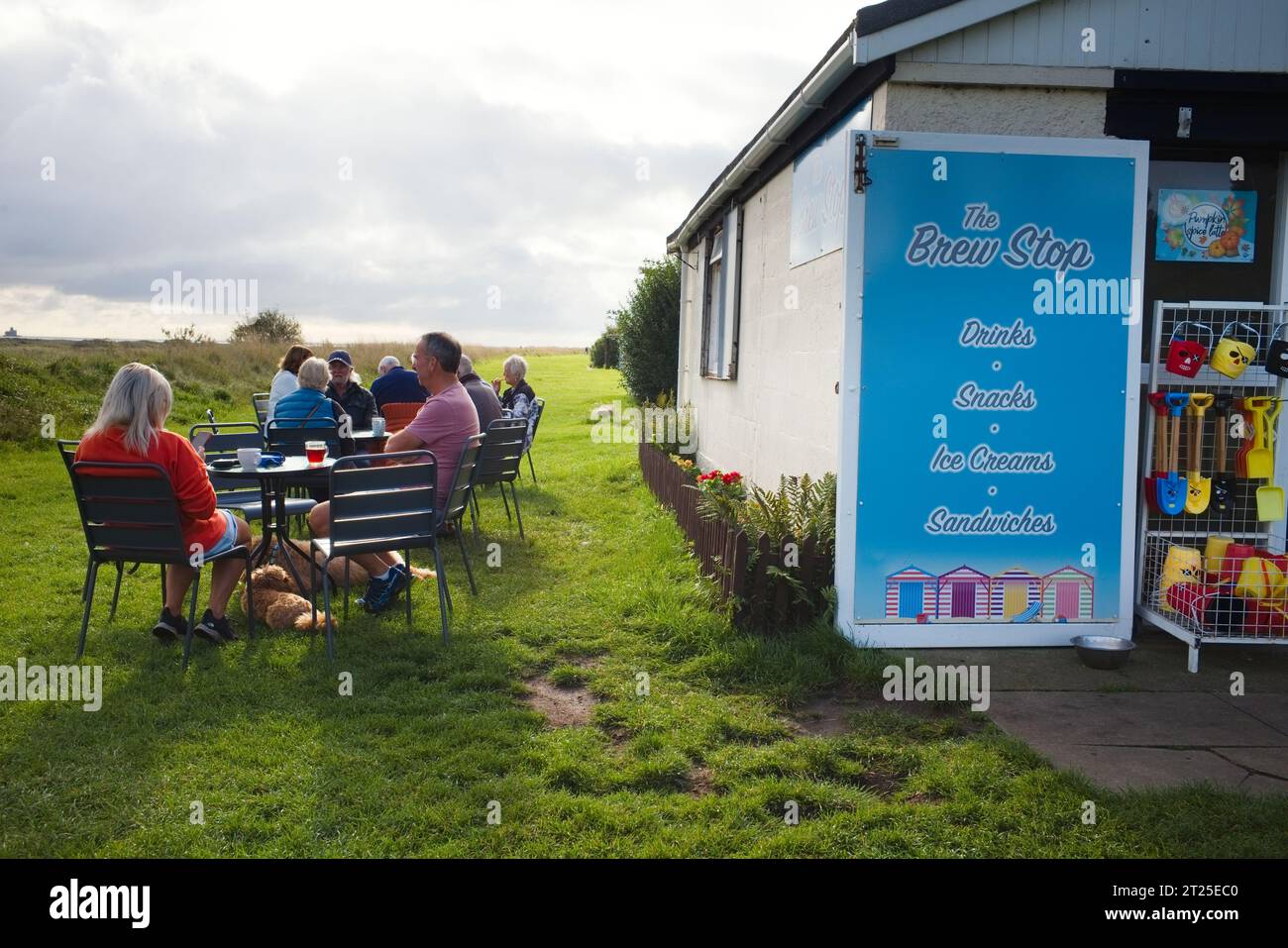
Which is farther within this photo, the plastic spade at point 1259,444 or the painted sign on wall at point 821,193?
the painted sign on wall at point 821,193

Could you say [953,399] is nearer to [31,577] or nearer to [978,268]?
[978,268]

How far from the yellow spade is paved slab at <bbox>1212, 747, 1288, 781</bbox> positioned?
1737 mm

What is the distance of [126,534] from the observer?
202 inches

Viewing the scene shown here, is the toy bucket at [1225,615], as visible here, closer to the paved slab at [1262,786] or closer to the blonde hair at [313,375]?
the paved slab at [1262,786]

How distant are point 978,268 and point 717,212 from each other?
6159 mm

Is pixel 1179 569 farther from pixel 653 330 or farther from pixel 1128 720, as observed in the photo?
pixel 653 330

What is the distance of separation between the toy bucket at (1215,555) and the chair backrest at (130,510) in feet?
17.5

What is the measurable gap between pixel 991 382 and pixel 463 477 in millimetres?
3205

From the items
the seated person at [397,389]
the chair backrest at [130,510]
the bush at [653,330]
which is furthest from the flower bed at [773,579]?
the bush at [653,330]

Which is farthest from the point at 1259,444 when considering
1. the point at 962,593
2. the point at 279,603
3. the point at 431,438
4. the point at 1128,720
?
the point at 279,603

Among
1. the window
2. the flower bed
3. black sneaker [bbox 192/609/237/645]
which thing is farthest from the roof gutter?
black sneaker [bbox 192/609/237/645]

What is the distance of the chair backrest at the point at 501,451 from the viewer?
27.0 ft

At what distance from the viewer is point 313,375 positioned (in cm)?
788

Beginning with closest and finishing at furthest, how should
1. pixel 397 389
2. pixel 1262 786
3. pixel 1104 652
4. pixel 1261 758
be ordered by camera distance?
pixel 1262 786 → pixel 1261 758 → pixel 1104 652 → pixel 397 389
